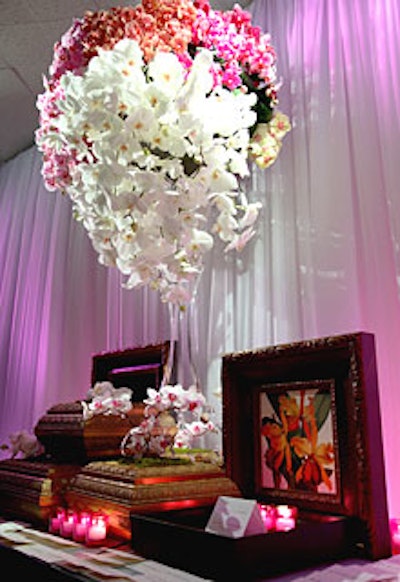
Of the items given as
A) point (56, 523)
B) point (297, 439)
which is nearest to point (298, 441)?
point (297, 439)

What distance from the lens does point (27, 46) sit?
2109mm

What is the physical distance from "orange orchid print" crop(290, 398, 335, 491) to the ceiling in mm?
1418

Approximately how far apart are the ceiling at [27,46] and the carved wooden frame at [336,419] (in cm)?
130

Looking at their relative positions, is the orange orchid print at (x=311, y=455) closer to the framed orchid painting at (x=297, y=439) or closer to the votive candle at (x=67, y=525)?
the framed orchid painting at (x=297, y=439)

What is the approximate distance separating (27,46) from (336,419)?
73.6 inches

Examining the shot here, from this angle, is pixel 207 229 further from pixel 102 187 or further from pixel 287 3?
pixel 102 187

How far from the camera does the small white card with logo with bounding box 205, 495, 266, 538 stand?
2.66 ft

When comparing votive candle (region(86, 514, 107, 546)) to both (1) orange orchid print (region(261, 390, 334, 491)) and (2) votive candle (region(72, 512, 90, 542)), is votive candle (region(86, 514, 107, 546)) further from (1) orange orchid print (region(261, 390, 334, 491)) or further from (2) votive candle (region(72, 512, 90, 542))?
(1) orange orchid print (region(261, 390, 334, 491))

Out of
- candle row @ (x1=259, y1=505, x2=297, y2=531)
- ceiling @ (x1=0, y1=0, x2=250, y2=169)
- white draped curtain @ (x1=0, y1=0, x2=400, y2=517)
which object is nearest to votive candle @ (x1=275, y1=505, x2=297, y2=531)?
candle row @ (x1=259, y1=505, x2=297, y2=531)

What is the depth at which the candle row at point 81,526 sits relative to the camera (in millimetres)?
983

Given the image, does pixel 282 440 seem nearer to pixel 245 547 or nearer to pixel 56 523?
pixel 245 547

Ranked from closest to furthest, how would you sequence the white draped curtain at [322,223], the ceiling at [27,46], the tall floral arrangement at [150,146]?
1. the tall floral arrangement at [150,146]
2. the white draped curtain at [322,223]
3. the ceiling at [27,46]

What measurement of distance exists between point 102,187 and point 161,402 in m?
0.53

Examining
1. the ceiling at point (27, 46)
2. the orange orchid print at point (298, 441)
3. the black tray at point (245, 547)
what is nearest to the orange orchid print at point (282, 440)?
the orange orchid print at point (298, 441)
